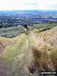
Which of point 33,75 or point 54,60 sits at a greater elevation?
point 54,60

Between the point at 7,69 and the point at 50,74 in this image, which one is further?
the point at 7,69

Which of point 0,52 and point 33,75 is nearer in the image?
point 33,75

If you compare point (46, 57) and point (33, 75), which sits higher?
point (46, 57)

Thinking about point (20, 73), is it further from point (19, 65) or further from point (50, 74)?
point (50, 74)

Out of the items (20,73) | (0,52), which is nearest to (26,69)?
(20,73)

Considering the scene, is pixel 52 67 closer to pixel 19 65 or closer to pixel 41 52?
pixel 41 52

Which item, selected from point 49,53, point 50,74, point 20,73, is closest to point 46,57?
point 49,53

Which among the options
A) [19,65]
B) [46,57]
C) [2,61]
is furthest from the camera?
[2,61]

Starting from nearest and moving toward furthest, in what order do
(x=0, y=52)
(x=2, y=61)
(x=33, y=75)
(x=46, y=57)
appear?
(x=33, y=75) → (x=46, y=57) → (x=2, y=61) → (x=0, y=52)

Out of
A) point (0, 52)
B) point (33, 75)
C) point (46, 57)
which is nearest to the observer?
point (33, 75)
